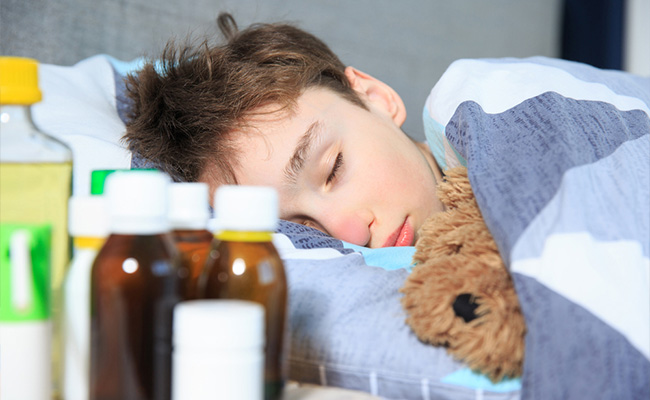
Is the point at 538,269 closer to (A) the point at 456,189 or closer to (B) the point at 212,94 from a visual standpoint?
(A) the point at 456,189

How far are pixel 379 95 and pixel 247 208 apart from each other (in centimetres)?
91

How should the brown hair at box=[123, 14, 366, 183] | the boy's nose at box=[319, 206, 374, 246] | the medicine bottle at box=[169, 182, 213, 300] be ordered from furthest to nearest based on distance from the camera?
the brown hair at box=[123, 14, 366, 183] < the boy's nose at box=[319, 206, 374, 246] < the medicine bottle at box=[169, 182, 213, 300]

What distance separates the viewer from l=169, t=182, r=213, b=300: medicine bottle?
0.44 metres

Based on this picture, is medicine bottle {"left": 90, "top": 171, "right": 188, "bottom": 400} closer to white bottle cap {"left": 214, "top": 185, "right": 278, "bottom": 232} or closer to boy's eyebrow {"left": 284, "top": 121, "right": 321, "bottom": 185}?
white bottle cap {"left": 214, "top": 185, "right": 278, "bottom": 232}

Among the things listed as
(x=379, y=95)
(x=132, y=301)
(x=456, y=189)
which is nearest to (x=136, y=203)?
(x=132, y=301)

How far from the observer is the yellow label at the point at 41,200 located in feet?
1.49

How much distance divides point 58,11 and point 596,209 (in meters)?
1.16

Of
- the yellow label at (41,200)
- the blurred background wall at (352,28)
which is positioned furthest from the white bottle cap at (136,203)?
the blurred background wall at (352,28)

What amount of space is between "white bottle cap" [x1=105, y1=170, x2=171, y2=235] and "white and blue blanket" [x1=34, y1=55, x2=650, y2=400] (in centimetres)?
21

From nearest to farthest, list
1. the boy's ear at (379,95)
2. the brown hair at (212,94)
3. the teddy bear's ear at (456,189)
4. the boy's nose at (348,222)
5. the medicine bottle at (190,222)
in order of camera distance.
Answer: the medicine bottle at (190,222) → the teddy bear's ear at (456,189) → the boy's nose at (348,222) → the brown hair at (212,94) → the boy's ear at (379,95)

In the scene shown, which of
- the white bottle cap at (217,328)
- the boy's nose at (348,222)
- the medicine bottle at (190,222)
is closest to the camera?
the white bottle cap at (217,328)

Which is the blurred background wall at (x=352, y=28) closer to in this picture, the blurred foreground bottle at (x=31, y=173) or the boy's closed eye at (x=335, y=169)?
the boy's closed eye at (x=335, y=169)

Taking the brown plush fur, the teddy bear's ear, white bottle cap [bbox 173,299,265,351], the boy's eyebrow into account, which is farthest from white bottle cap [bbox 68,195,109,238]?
the boy's eyebrow

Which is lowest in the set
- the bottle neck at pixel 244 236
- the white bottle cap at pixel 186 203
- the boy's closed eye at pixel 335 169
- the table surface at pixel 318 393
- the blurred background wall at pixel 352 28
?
the table surface at pixel 318 393
